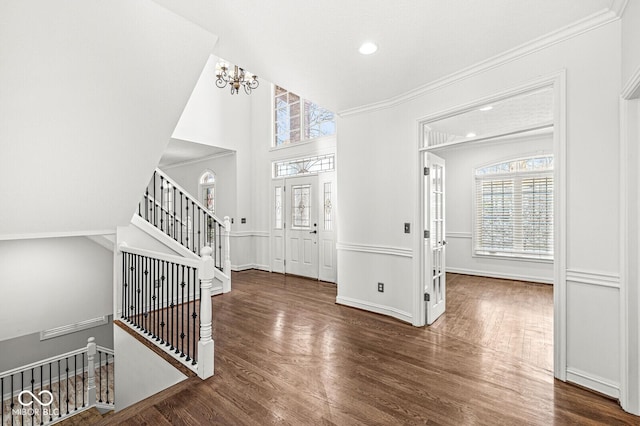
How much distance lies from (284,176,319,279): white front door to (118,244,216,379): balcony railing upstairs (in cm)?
237

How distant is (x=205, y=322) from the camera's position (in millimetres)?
2557

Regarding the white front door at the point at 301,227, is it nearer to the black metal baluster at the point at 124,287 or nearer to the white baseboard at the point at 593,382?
the black metal baluster at the point at 124,287

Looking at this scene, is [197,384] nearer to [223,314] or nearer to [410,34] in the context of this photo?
[223,314]

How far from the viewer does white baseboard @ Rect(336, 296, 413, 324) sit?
3592 mm

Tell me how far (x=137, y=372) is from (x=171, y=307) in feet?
2.38

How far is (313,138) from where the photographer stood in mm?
6109

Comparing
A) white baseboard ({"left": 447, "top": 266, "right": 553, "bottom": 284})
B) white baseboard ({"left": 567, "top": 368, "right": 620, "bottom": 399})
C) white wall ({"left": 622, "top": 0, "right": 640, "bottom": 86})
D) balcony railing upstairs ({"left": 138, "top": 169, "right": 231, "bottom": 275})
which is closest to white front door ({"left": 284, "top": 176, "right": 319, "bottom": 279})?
balcony railing upstairs ({"left": 138, "top": 169, "right": 231, "bottom": 275})

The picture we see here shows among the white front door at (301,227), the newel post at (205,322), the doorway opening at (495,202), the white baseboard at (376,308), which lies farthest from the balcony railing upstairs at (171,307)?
the white front door at (301,227)

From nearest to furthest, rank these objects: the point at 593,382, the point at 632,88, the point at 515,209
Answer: the point at 632,88, the point at 593,382, the point at 515,209

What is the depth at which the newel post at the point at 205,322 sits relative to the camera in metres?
2.46

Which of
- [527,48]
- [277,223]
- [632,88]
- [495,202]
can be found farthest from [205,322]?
[495,202]

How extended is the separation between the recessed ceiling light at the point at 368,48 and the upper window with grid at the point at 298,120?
10.7 feet

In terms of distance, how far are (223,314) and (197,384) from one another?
1557 millimetres

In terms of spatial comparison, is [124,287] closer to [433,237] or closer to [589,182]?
[433,237]
